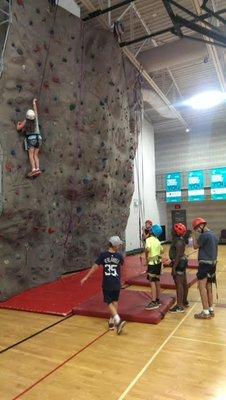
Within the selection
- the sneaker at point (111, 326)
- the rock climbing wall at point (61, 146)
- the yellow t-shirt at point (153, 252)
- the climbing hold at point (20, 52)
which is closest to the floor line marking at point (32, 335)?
the sneaker at point (111, 326)

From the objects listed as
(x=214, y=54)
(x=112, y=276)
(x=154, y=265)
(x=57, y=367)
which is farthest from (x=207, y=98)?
(x=57, y=367)

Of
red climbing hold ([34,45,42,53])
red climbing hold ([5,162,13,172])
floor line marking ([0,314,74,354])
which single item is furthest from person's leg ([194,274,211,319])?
red climbing hold ([34,45,42,53])

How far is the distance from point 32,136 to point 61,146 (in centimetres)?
111

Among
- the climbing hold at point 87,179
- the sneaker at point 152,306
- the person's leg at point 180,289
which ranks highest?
the climbing hold at point 87,179

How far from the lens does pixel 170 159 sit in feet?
54.2

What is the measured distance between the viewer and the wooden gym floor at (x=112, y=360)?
8.60 ft

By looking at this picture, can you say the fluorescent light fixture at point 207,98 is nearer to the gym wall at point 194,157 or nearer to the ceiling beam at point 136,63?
the ceiling beam at point 136,63

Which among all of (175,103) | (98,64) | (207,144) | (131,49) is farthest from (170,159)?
(98,64)

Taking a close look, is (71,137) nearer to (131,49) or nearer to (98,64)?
(98,64)

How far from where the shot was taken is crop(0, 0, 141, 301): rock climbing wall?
5664 mm

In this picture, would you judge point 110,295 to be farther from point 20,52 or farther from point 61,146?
point 20,52

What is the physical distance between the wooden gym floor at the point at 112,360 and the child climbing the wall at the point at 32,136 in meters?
2.60

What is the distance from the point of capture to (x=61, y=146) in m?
6.80

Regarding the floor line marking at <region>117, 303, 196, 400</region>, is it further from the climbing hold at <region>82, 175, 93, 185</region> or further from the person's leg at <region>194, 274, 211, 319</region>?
the climbing hold at <region>82, 175, 93, 185</region>
